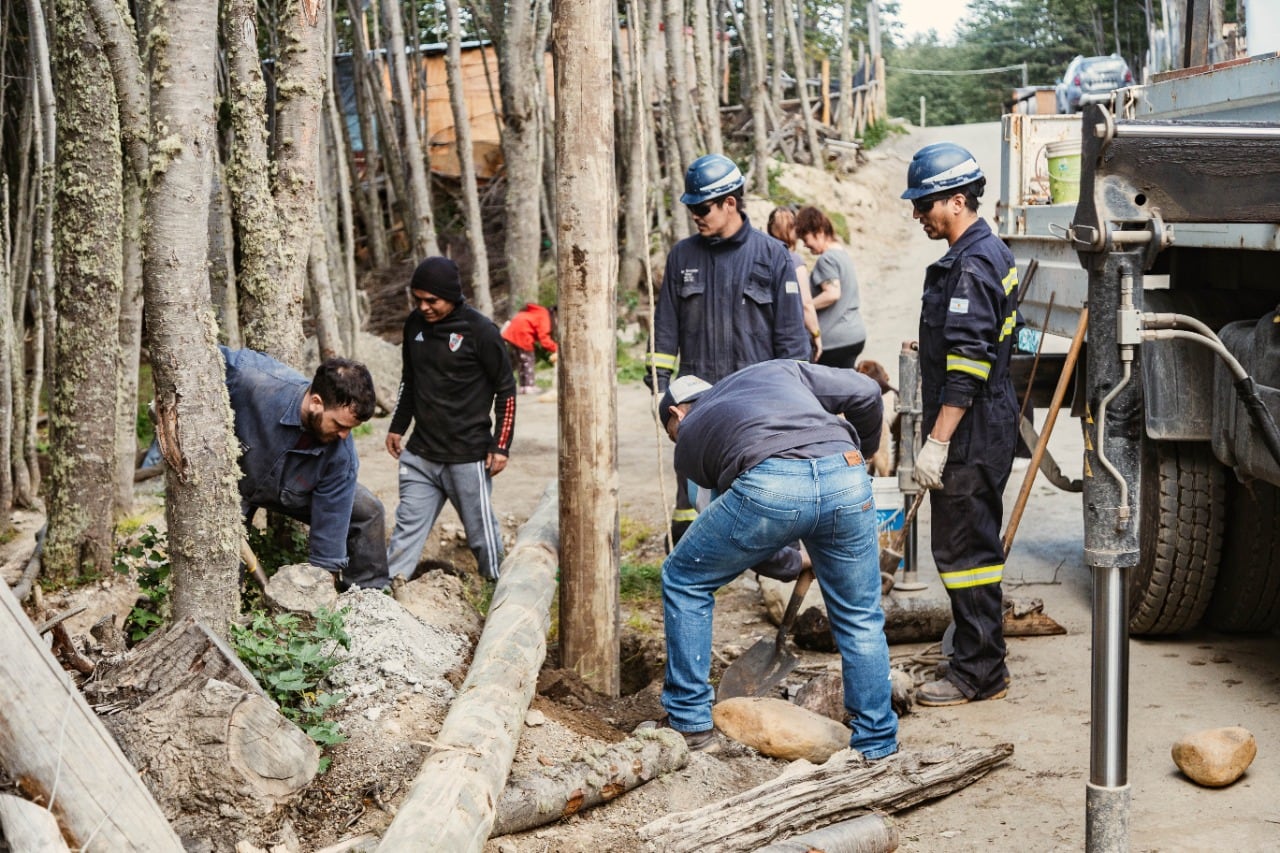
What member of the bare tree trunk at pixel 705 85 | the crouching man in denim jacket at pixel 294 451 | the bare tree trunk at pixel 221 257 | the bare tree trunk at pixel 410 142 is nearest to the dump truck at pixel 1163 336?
the crouching man in denim jacket at pixel 294 451

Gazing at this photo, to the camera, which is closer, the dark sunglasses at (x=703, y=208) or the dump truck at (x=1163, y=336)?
the dump truck at (x=1163, y=336)

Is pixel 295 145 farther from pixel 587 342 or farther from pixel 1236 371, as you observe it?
pixel 1236 371

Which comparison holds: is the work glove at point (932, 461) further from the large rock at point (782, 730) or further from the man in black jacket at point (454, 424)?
the man in black jacket at point (454, 424)

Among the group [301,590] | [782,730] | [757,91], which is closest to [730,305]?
[782,730]

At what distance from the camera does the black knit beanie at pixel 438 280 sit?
598 cm

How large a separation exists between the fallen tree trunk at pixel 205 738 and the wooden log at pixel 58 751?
595mm

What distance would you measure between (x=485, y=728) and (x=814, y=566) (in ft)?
3.97

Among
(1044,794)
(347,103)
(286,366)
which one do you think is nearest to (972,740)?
(1044,794)

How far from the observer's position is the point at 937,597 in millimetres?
5789

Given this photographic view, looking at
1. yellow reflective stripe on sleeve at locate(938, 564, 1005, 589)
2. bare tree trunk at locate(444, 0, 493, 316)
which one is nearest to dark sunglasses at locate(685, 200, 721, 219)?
Answer: yellow reflective stripe on sleeve at locate(938, 564, 1005, 589)

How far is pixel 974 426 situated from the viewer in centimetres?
475

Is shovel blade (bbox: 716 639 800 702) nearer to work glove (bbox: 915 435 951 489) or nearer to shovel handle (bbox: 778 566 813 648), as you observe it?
A: shovel handle (bbox: 778 566 813 648)

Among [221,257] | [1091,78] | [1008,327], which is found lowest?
[1008,327]

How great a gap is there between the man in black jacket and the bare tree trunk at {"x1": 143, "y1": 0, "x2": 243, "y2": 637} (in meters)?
2.14
